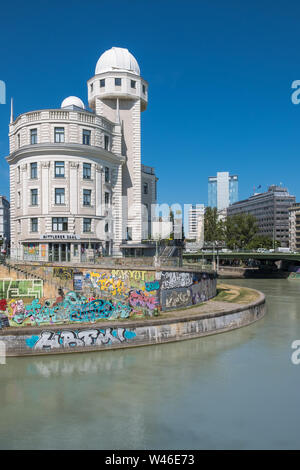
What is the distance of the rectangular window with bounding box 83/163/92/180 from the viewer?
47.7 metres

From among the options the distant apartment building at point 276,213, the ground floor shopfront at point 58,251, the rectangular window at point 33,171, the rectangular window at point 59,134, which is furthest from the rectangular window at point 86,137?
the distant apartment building at point 276,213

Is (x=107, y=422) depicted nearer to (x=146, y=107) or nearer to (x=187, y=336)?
(x=187, y=336)

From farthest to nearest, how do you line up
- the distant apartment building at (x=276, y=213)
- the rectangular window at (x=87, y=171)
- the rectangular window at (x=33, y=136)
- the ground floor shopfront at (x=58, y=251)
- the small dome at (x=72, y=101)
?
the distant apartment building at (x=276, y=213) → the small dome at (x=72, y=101) → the rectangular window at (x=87, y=171) → the rectangular window at (x=33, y=136) → the ground floor shopfront at (x=58, y=251)

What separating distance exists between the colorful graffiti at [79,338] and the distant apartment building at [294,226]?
136713mm

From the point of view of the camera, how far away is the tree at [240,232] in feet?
374

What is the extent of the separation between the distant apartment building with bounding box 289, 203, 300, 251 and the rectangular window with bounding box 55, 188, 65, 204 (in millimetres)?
121558

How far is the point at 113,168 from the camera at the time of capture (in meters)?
52.5

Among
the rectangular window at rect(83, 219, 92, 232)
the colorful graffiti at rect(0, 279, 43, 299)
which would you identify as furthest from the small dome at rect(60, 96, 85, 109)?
the colorful graffiti at rect(0, 279, 43, 299)

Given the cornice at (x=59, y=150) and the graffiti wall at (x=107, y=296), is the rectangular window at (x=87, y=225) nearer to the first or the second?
the cornice at (x=59, y=150)

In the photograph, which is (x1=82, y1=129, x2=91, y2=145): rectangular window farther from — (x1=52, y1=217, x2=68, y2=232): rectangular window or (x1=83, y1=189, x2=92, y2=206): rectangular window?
(x1=52, y1=217, x2=68, y2=232): rectangular window

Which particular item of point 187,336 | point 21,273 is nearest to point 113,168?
point 21,273
